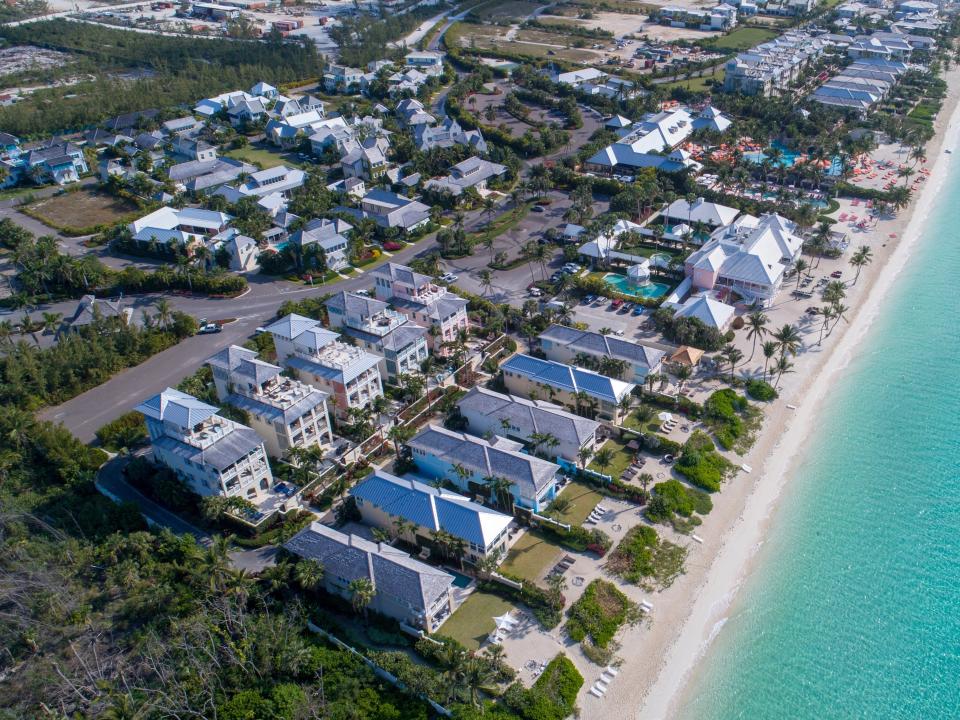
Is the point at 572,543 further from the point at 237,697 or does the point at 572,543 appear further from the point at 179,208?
the point at 179,208

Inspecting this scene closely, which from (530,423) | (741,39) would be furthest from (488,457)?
(741,39)

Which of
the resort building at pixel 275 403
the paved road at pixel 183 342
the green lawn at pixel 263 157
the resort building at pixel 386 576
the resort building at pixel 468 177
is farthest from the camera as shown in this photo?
the green lawn at pixel 263 157

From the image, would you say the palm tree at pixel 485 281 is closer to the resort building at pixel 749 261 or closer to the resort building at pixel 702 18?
the resort building at pixel 749 261

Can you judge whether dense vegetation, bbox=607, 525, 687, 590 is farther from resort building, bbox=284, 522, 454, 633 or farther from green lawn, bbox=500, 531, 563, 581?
resort building, bbox=284, 522, 454, 633

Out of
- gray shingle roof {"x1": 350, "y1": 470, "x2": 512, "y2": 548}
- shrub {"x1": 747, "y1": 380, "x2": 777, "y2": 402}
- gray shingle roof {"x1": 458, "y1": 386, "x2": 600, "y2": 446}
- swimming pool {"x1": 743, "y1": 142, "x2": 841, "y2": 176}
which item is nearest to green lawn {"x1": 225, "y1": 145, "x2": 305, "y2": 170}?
swimming pool {"x1": 743, "y1": 142, "x2": 841, "y2": 176}

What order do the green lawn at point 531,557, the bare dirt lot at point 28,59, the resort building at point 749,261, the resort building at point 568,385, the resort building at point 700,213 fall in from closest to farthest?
the green lawn at point 531,557, the resort building at point 568,385, the resort building at point 749,261, the resort building at point 700,213, the bare dirt lot at point 28,59

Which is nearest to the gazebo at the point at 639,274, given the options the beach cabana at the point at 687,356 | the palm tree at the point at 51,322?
the beach cabana at the point at 687,356

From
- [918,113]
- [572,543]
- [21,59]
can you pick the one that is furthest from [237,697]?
[21,59]

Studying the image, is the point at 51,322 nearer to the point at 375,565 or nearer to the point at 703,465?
the point at 375,565
